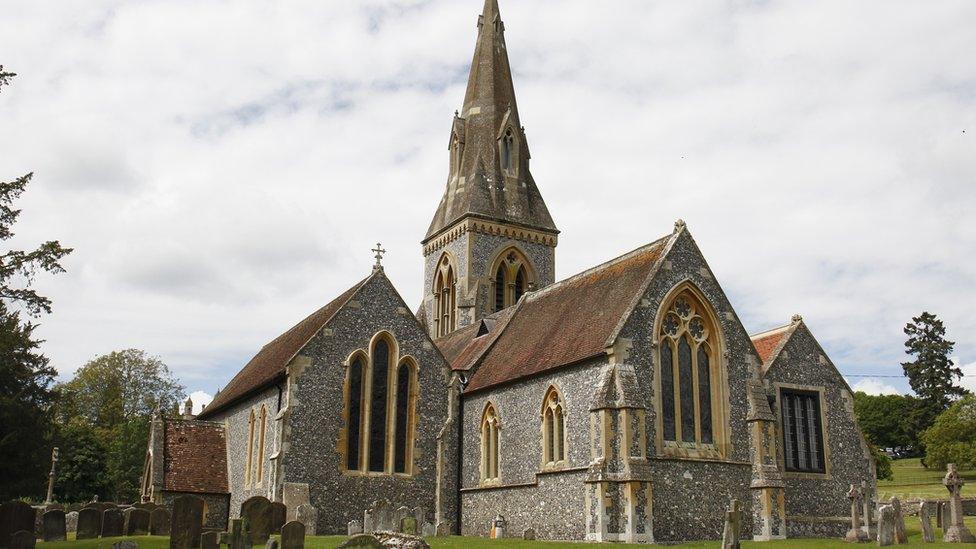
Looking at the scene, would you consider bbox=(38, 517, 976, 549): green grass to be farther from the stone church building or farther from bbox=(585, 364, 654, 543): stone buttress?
the stone church building

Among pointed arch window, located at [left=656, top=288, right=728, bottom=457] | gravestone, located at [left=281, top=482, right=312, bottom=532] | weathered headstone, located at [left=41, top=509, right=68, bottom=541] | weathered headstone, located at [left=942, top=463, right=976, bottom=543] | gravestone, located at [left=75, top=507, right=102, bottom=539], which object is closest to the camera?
weathered headstone, located at [left=942, top=463, right=976, bottom=543]

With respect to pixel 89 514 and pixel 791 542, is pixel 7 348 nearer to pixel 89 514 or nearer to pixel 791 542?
pixel 89 514

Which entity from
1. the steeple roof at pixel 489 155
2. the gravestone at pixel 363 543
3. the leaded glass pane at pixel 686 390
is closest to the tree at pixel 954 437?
the steeple roof at pixel 489 155

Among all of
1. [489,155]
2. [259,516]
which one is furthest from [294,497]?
[489,155]

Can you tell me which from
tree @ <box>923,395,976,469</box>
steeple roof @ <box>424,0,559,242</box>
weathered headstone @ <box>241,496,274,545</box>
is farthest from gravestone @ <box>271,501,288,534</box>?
tree @ <box>923,395,976,469</box>

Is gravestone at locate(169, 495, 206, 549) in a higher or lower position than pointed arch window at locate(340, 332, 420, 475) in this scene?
lower

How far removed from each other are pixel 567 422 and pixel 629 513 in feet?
10.4

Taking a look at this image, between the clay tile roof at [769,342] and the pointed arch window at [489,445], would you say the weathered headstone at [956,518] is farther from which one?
the pointed arch window at [489,445]

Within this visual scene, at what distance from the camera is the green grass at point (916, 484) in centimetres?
5266

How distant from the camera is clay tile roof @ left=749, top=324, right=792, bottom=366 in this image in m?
26.8

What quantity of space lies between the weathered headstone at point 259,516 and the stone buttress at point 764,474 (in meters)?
12.0

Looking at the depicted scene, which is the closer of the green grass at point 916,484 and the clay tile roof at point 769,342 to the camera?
the clay tile roof at point 769,342

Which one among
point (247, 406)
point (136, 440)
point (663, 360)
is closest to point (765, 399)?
point (663, 360)

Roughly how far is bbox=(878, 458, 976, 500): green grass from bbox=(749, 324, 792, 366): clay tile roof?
77.9ft
